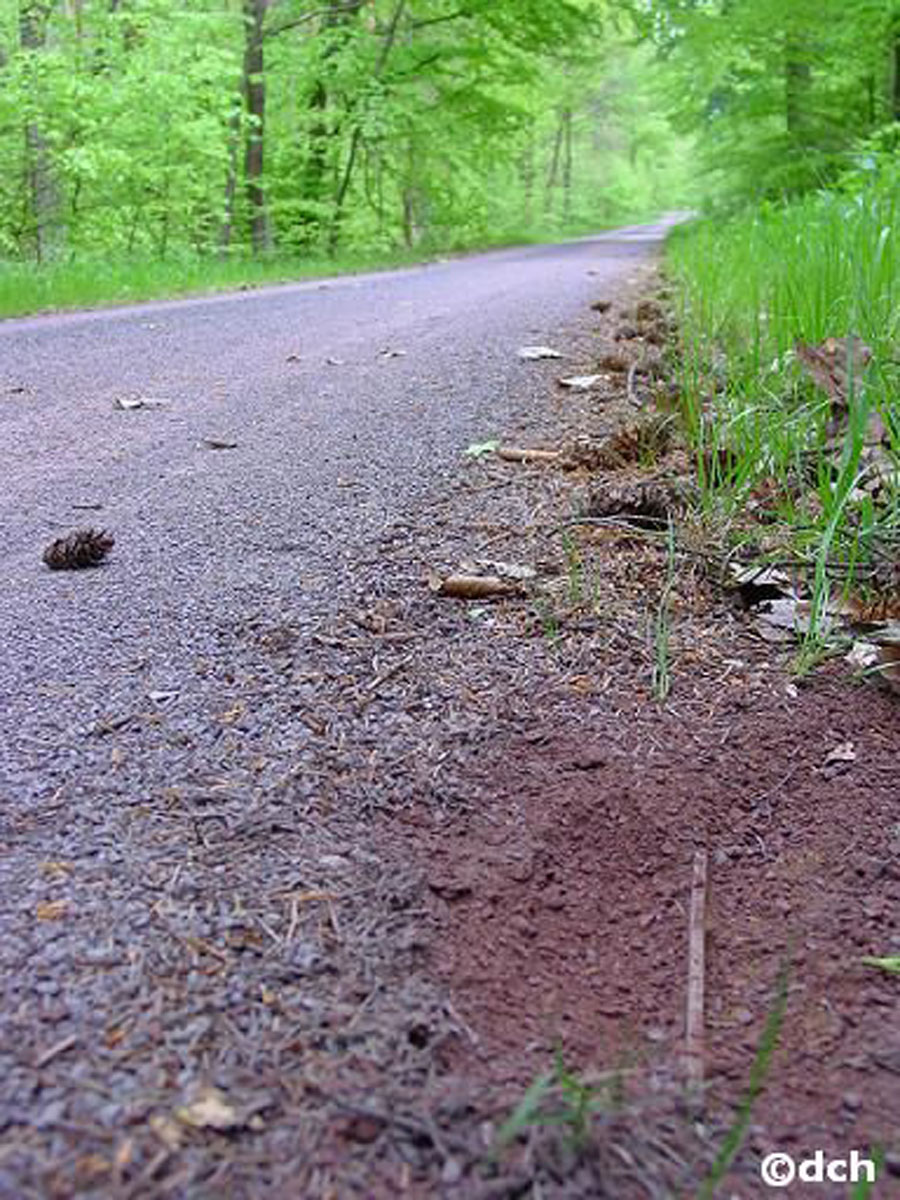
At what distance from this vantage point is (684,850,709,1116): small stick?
2.43 ft

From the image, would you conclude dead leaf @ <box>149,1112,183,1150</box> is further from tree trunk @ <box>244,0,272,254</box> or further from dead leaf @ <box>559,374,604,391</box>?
tree trunk @ <box>244,0,272,254</box>

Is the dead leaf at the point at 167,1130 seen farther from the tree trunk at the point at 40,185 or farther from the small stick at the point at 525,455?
the tree trunk at the point at 40,185

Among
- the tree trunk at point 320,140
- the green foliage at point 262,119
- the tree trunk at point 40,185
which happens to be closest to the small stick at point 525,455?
the green foliage at point 262,119

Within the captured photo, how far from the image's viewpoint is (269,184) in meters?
12.5

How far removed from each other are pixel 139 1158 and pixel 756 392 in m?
1.80

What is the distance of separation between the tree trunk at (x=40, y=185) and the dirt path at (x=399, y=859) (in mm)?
9759

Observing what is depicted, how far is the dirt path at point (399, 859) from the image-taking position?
670mm

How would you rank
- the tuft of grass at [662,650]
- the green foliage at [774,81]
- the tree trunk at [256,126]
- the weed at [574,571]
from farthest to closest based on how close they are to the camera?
the tree trunk at [256,126]
the green foliage at [774,81]
the weed at [574,571]
the tuft of grass at [662,650]

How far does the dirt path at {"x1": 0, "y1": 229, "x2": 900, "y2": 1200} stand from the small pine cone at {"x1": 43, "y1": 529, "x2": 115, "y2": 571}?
1.7 inches

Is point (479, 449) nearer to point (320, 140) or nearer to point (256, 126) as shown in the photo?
point (256, 126)

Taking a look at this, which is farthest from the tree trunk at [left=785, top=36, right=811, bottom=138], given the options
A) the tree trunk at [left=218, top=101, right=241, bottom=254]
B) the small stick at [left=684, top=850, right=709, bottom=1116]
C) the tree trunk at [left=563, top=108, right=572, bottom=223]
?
the tree trunk at [left=563, top=108, right=572, bottom=223]

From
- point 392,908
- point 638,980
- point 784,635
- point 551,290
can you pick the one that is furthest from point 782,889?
point 551,290

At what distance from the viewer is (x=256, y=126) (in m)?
12.3

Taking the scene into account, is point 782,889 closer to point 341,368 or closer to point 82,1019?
point 82,1019
